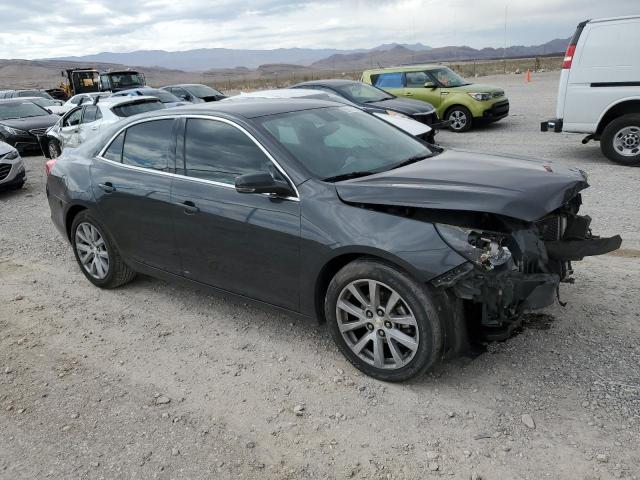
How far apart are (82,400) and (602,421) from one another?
3098 mm

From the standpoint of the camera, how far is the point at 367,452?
9.27ft

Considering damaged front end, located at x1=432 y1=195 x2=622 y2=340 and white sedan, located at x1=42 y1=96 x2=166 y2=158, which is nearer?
damaged front end, located at x1=432 y1=195 x2=622 y2=340

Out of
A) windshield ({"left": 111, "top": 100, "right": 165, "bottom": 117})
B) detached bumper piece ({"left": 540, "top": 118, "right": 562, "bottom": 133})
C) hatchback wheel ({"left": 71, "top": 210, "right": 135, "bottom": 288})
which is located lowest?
hatchback wheel ({"left": 71, "top": 210, "right": 135, "bottom": 288})

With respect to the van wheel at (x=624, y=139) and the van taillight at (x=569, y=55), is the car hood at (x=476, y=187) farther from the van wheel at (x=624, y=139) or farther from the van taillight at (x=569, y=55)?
the van wheel at (x=624, y=139)

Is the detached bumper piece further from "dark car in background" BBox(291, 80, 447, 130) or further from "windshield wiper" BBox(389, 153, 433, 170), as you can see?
"windshield wiper" BBox(389, 153, 433, 170)

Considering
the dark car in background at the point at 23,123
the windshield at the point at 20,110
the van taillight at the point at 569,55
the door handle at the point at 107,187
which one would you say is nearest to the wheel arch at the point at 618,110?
the van taillight at the point at 569,55

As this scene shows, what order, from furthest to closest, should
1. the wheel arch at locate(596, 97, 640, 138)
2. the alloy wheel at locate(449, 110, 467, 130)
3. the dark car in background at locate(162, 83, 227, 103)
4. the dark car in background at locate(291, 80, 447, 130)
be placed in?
the dark car in background at locate(162, 83, 227, 103)
the alloy wheel at locate(449, 110, 467, 130)
the dark car in background at locate(291, 80, 447, 130)
the wheel arch at locate(596, 97, 640, 138)

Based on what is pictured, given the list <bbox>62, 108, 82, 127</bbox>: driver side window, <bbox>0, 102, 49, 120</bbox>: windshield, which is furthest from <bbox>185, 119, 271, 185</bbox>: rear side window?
<bbox>0, 102, 49, 120</bbox>: windshield

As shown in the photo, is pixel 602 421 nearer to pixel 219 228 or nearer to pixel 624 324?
pixel 624 324

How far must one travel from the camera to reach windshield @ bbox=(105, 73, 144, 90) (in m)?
27.1

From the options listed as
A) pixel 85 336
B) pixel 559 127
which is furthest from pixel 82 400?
pixel 559 127

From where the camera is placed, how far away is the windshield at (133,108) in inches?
491

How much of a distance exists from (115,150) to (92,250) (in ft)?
3.35

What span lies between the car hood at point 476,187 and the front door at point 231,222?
1.74ft
